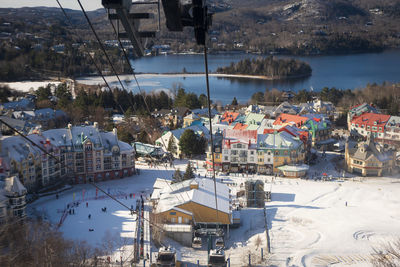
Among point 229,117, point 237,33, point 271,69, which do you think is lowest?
point 229,117

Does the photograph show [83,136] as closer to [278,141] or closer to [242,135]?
[242,135]

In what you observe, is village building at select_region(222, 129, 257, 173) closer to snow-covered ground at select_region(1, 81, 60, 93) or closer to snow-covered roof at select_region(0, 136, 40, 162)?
snow-covered roof at select_region(0, 136, 40, 162)

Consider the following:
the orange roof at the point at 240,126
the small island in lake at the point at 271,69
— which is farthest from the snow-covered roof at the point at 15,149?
the small island in lake at the point at 271,69

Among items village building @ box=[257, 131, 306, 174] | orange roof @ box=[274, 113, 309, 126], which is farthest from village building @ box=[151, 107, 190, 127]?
village building @ box=[257, 131, 306, 174]

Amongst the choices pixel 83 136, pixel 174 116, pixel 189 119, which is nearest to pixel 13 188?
pixel 83 136

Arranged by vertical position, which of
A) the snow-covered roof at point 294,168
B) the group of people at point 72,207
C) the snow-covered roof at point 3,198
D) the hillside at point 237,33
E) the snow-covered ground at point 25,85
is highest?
the hillside at point 237,33

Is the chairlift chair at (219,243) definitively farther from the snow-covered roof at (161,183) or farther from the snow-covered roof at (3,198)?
the snow-covered roof at (3,198)
